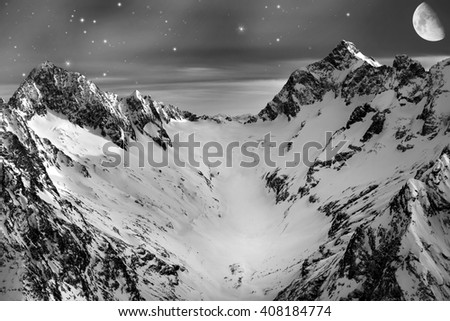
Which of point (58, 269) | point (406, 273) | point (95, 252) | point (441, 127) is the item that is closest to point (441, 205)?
point (406, 273)

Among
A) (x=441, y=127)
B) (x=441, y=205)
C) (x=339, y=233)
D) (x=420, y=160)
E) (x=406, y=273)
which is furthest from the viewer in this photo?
(x=441, y=127)

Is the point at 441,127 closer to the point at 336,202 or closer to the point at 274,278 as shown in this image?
the point at 336,202

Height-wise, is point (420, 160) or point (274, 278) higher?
point (420, 160)

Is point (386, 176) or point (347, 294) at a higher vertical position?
point (386, 176)

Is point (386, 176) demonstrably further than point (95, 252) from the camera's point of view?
Yes

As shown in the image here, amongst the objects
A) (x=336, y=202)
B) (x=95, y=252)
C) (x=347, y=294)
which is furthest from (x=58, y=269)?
(x=336, y=202)

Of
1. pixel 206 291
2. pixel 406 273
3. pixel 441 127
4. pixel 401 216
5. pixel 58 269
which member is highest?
pixel 441 127

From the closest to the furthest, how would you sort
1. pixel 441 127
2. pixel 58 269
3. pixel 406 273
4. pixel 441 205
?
pixel 406 273
pixel 441 205
pixel 58 269
pixel 441 127

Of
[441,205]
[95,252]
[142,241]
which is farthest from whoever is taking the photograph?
[142,241]

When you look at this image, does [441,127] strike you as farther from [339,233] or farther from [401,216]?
[401,216]
